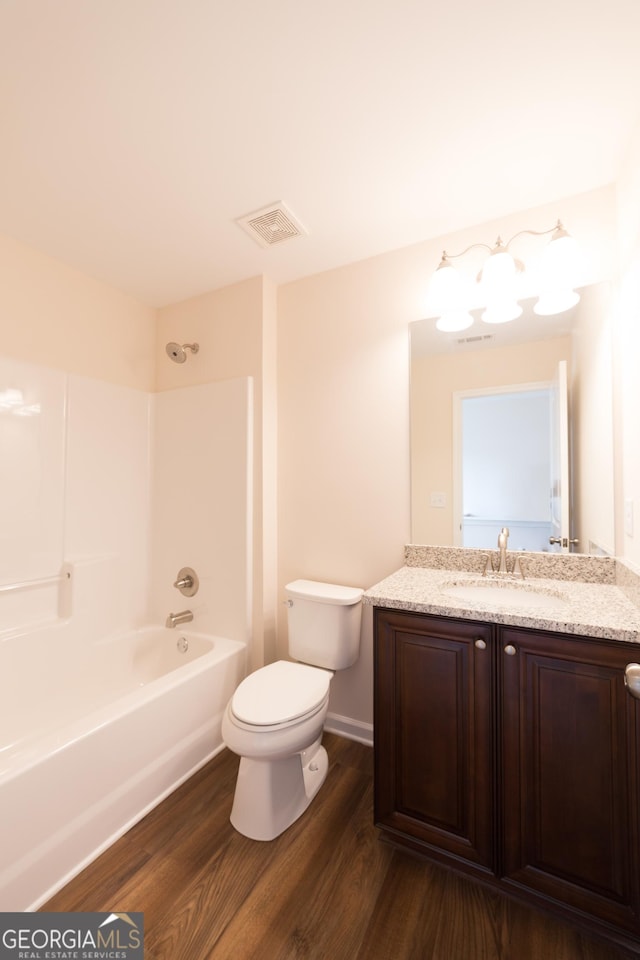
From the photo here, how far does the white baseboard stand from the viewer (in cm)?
197

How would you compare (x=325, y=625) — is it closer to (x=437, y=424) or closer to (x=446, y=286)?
(x=437, y=424)

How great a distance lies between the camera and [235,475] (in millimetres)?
2148

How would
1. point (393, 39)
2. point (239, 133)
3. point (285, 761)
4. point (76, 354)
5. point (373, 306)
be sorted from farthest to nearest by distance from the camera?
point (76, 354)
point (373, 306)
point (285, 761)
point (239, 133)
point (393, 39)

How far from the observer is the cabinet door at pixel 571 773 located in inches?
41.1

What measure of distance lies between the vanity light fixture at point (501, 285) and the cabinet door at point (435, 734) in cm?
128

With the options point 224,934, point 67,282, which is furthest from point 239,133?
point 224,934

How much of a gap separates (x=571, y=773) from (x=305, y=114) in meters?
2.13

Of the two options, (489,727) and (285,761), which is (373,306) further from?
(285,761)

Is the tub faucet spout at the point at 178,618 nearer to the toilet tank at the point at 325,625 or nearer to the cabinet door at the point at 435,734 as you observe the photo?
the toilet tank at the point at 325,625

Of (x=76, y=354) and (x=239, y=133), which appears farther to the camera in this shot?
(x=76, y=354)

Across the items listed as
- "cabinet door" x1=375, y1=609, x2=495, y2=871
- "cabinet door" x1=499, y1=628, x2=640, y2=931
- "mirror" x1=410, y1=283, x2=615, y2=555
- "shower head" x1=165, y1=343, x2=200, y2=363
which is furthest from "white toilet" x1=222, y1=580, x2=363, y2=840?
"shower head" x1=165, y1=343, x2=200, y2=363

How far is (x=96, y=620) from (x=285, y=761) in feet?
4.21

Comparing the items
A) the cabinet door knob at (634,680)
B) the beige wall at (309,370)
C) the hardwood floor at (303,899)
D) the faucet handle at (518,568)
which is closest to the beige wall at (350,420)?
the beige wall at (309,370)

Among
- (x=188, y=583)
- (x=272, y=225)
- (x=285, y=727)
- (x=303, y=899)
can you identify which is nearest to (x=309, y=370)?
(x=272, y=225)
